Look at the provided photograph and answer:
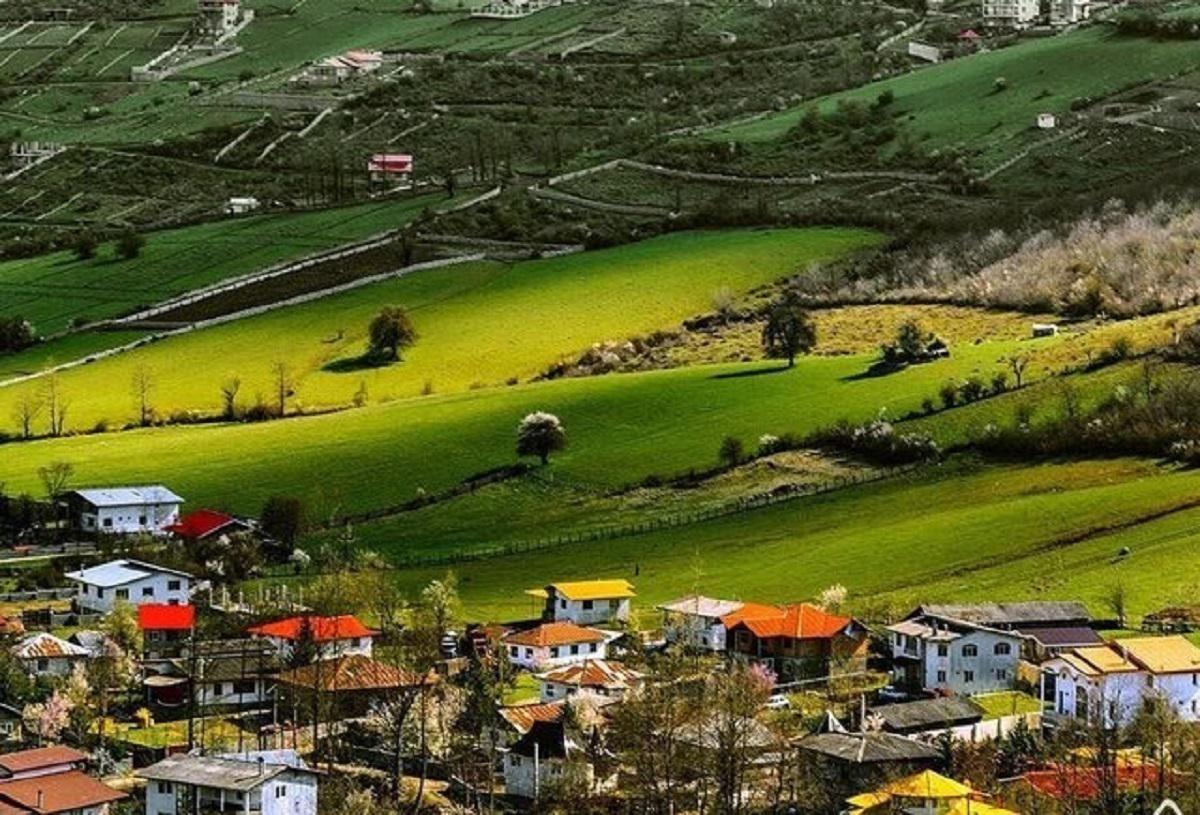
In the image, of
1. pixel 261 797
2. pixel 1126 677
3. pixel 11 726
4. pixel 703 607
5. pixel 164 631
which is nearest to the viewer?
pixel 261 797

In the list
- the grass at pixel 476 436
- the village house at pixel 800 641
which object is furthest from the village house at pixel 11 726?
the grass at pixel 476 436

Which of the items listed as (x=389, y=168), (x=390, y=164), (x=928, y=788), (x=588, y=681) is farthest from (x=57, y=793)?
(x=390, y=164)

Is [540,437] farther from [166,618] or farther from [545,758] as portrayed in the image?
[545,758]

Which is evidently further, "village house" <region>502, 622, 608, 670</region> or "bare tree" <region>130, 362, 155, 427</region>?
"bare tree" <region>130, 362, 155, 427</region>

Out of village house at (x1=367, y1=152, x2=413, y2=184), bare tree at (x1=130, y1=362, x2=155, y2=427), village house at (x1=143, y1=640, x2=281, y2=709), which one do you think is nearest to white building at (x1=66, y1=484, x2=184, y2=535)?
bare tree at (x1=130, y1=362, x2=155, y2=427)

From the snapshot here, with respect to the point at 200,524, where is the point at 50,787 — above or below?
below

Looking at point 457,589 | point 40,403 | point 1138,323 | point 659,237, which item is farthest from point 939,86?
point 457,589

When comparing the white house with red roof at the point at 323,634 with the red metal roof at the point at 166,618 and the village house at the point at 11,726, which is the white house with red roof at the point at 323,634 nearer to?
the red metal roof at the point at 166,618

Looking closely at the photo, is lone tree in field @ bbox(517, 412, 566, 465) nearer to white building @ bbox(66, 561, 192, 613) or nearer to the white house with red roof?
white building @ bbox(66, 561, 192, 613)
